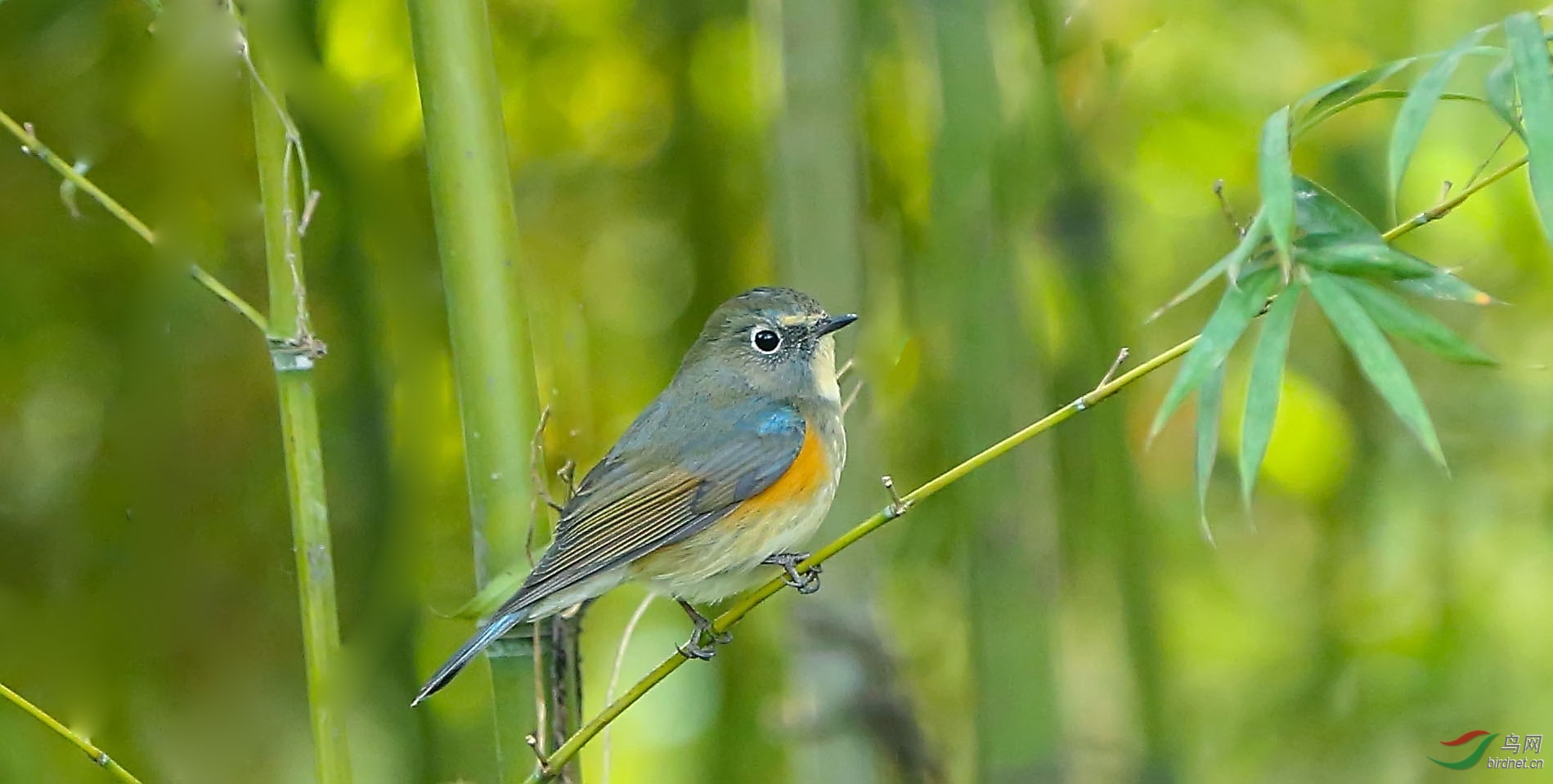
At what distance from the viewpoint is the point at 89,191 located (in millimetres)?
1809

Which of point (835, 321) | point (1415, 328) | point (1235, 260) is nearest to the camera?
point (1235, 260)

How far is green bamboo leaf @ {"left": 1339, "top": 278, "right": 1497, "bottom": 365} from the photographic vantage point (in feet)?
5.22

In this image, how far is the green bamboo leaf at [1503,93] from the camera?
158 centimetres

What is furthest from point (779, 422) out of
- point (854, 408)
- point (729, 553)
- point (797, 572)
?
point (797, 572)

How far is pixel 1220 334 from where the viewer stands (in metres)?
1.61

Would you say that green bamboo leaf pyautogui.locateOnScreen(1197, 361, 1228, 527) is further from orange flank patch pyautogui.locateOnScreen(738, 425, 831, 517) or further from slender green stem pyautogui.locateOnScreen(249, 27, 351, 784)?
orange flank patch pyautogui.locateOnScreen(738, 425, 831, 517)

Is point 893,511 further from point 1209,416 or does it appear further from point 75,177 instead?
point 75,177

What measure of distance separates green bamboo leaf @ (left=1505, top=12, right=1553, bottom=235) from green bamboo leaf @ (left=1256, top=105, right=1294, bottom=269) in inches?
9.1

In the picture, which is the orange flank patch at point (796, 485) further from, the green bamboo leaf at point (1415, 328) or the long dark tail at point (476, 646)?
the green bamboo leaf at point (1415, 328)

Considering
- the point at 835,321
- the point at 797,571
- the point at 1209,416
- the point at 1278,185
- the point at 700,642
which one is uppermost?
the point at 1278,185

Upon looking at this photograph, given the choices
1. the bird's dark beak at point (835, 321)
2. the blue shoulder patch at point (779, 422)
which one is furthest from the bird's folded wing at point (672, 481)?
the bird's dark beak at point (835, 321)

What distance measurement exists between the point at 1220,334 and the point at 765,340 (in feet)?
5.13

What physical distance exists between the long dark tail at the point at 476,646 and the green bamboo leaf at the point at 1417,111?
4.23 ft

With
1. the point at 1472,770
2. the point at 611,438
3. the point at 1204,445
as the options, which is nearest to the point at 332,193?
the point at 611,438
